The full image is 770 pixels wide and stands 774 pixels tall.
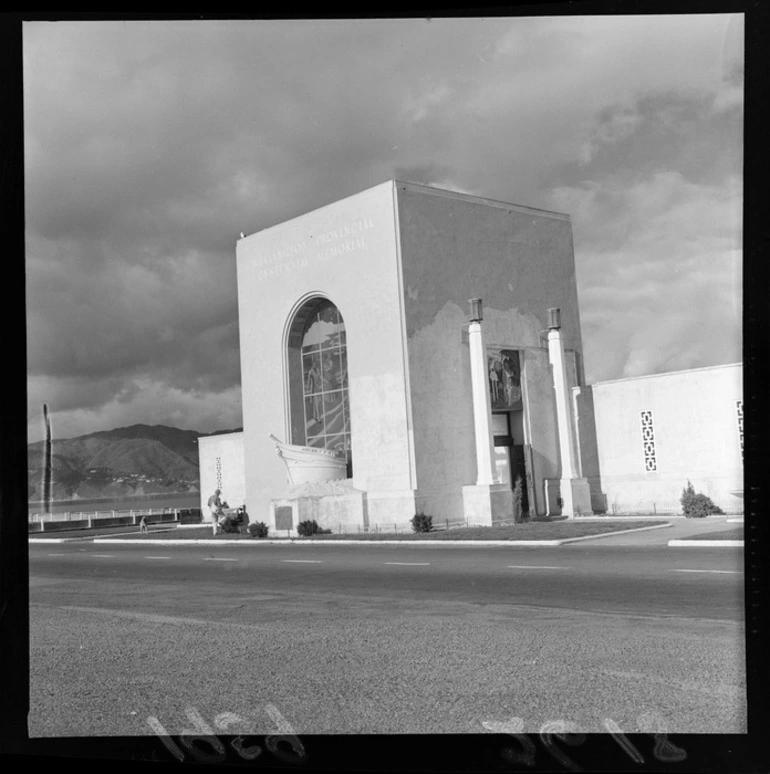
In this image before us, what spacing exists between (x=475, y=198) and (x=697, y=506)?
516 inches

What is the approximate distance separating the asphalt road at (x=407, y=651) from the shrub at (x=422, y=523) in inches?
430

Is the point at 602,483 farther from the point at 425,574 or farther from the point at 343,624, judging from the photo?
the point at 343,624

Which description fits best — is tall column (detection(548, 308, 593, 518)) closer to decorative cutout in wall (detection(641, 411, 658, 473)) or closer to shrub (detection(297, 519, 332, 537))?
decorative cutout in wall (detection(641, 411, 658, 473))

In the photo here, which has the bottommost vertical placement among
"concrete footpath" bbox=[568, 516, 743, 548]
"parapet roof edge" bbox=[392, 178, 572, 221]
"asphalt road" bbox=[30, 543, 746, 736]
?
"asphalt road" bbox=[30, 543, 746, 736]

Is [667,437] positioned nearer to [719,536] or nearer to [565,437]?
[565,437]

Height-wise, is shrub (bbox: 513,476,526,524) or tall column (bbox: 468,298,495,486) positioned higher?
tall column (bbox: 468,298,495,486)

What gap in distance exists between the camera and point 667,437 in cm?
2870

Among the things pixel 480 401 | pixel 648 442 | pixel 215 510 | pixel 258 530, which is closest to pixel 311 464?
pixel 258 530

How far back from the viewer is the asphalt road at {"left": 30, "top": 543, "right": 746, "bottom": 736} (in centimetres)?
635

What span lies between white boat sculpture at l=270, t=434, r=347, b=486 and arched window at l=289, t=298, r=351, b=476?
0.77m

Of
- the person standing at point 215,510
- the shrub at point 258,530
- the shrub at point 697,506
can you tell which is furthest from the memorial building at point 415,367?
the person standing at point 215,510

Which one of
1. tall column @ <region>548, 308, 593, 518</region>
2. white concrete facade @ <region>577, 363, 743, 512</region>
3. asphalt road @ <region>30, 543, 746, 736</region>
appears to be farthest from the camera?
tall column @ <region>548, 308, 593, 518</region>

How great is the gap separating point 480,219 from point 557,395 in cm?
695

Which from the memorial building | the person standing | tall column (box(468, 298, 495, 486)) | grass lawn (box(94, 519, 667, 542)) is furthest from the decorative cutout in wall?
the person standing
